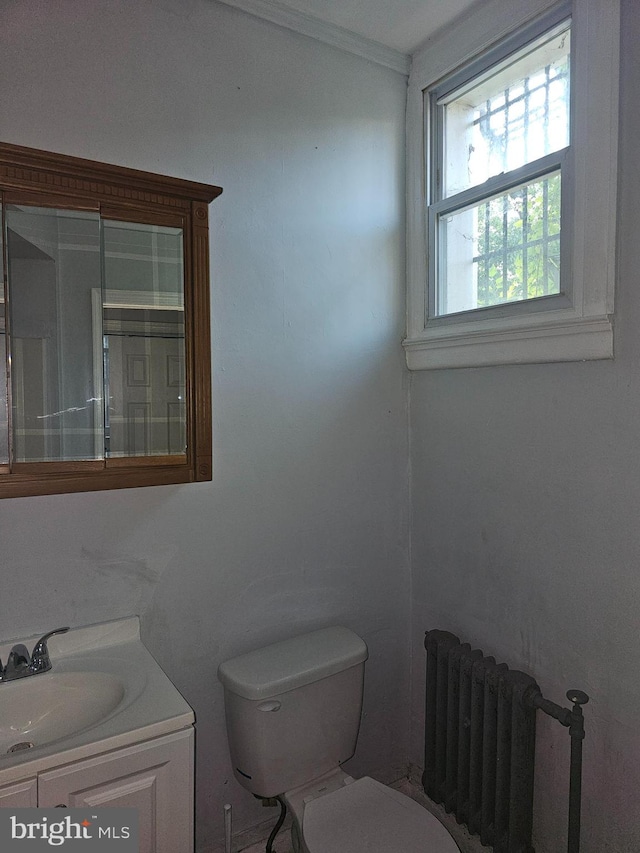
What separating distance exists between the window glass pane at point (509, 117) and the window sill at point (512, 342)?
481 millimetres

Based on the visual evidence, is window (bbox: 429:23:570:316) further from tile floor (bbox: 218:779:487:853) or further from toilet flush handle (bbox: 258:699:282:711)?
tile floor (bbox: 218:779:487:853)

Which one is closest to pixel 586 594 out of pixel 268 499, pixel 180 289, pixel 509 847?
pixel 509 847

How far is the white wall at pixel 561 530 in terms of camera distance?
1.40 m

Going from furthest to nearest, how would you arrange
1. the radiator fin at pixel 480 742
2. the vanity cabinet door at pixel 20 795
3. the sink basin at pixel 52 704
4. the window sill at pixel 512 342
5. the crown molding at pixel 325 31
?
the crown molding at pixel 325 31
the radiator fin at pixel 480 742
the window sill at pixel 512 342
the sink basin at pixel 52 704
the vanity cabinet door at pixel 20 795

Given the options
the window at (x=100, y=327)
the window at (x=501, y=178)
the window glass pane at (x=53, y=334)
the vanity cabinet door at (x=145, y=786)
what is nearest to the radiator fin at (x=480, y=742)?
the vanity cabinet door at (x=145, y=786)

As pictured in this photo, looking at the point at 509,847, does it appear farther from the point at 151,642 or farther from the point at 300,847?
the point at 151,642

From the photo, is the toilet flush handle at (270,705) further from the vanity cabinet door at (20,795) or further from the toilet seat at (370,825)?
the vanity cabinet door at (20,795)

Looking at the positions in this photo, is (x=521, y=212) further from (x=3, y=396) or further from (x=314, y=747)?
(x=314, y=747)

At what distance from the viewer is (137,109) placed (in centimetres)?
154

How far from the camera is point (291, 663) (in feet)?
5.44

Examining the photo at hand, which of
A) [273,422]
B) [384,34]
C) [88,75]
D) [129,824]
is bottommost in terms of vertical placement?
[129,824]

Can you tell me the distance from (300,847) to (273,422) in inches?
46.6

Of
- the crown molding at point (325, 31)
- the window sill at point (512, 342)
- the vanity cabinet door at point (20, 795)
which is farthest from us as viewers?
the crown molding at point (325, 31)

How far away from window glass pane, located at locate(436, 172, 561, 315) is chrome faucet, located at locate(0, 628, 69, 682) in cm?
155
